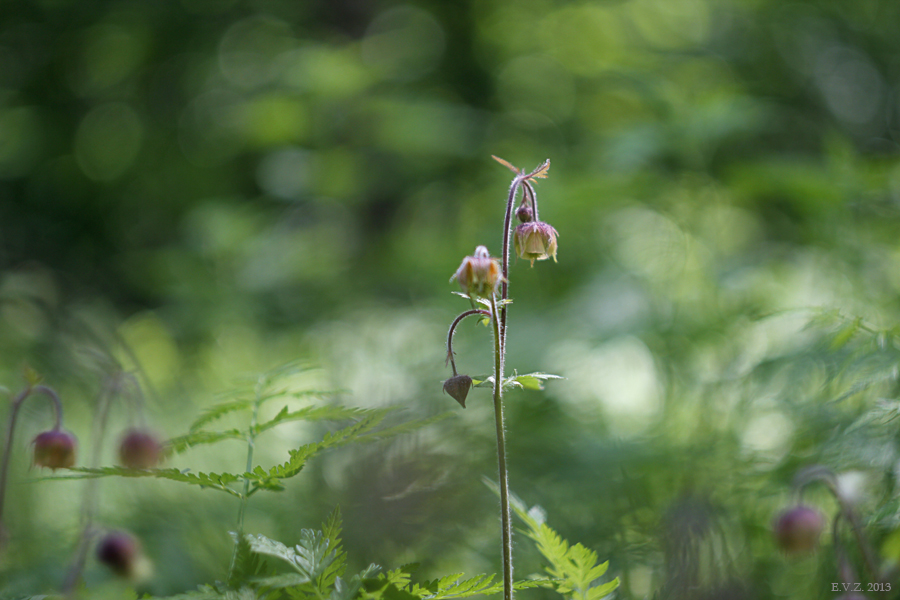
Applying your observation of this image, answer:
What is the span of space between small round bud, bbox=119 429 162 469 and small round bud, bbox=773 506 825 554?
146cm

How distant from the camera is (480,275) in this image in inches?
35.0

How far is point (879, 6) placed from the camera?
5.27 metres

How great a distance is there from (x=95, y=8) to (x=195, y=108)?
1.20 metres

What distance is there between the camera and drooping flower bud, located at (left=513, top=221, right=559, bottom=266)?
1.09 meters

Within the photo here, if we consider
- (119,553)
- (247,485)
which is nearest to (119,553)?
(119,553)

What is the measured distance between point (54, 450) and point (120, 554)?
34cm

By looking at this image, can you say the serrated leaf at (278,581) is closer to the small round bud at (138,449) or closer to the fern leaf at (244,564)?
the fern leaf at (244,564)

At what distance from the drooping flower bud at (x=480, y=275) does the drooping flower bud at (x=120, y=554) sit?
1.21 metres

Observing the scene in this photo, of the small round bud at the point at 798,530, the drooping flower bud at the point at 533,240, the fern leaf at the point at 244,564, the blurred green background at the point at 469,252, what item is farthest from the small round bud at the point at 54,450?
the small round bud at the point at 798,530

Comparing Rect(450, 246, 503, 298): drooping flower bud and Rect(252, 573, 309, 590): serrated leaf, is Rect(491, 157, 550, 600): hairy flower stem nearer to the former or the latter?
Rect(450, 246, 503, 298): drooping flower bud

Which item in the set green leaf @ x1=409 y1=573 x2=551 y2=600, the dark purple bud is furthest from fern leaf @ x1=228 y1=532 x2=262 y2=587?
the dark purple bud

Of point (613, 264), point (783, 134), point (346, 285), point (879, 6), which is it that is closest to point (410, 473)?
point (613, 264)

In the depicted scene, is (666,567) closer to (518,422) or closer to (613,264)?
(518,422)

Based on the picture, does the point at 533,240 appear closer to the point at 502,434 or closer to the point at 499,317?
the point at 499,317
